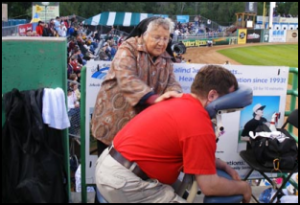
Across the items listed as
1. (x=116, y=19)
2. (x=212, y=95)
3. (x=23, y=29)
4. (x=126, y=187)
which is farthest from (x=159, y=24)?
(x=116, y=19)

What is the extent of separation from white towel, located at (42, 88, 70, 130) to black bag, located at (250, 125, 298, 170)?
165 cm

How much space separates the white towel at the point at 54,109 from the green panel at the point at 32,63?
0.19 metres

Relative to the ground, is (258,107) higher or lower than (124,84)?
lower

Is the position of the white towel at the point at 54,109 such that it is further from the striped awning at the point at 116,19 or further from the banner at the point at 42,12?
the banner at the point at 42,12

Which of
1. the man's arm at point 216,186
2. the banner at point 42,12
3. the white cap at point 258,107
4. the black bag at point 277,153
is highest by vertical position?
the banner at point 42,12

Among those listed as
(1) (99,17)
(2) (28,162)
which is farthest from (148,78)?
(1) (99,17)

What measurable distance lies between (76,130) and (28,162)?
1.61 meters

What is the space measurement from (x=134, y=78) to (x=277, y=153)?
141 centimetres

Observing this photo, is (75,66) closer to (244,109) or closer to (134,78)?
(244,109)

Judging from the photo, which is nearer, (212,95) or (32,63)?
(212,95)

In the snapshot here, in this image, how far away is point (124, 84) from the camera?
2590mm

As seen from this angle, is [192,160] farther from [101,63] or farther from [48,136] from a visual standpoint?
[101,63]

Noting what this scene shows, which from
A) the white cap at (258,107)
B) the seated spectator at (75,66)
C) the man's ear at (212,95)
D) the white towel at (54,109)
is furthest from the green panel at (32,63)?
the seated spectator at (75,66)

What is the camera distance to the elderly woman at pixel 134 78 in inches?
102
